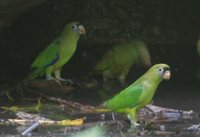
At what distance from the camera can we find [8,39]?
5660 millimetres

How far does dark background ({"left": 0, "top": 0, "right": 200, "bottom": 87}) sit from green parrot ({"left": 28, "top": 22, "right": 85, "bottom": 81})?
46 centimetres

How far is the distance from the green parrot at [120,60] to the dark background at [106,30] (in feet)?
0.77

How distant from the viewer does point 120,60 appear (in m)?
5.05

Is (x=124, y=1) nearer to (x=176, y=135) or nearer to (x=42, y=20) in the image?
(x=42, y=20)

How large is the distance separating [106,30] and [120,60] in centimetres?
93

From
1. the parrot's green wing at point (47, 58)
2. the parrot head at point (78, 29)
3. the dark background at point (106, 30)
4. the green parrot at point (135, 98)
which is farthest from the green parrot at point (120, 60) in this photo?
the green parrot at point (135, 98)

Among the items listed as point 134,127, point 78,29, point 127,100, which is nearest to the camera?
point 134,127

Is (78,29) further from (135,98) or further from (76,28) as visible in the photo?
(135,98)

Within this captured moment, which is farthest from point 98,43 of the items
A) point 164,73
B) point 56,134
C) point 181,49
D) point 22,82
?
point 56,134

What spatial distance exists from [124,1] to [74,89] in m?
1.63

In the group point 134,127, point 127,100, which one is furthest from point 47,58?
point 134,127

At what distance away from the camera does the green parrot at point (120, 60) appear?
5.05m

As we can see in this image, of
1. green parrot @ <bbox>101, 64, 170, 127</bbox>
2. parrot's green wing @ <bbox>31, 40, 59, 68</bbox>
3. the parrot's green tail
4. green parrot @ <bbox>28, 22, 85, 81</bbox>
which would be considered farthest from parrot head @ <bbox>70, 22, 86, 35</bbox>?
green parrot @ <bbox>101, 64, 170, 127</bbox>

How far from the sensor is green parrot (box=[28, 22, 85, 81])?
476 centimetres
